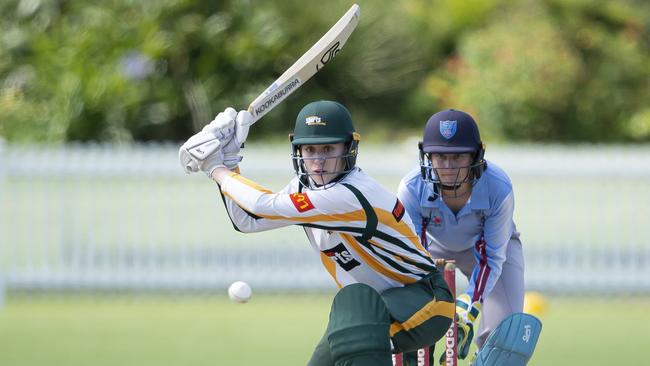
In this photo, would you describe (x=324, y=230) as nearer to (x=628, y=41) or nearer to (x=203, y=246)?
(x=203, y=246)

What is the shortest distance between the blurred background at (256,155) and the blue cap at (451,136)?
2.43m

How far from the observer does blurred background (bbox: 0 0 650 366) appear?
8.66m

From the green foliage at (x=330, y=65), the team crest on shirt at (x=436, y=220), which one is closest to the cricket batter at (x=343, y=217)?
the team crest on shirt at (x=436, y=220)

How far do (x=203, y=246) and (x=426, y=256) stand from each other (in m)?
5.71

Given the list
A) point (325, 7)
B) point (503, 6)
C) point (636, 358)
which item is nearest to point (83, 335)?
point (636, 358)

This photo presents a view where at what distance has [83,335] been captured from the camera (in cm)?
802

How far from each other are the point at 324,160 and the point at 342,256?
35 cm

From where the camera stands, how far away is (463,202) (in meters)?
5.18

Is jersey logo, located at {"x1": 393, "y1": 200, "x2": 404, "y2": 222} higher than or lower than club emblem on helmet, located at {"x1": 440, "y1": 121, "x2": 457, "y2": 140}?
lower

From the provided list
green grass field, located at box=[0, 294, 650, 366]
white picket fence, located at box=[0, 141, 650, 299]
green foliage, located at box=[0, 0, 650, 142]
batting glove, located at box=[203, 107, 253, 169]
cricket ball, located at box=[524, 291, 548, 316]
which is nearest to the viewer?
batting glove, located at box=[203, 107, 253, 169]

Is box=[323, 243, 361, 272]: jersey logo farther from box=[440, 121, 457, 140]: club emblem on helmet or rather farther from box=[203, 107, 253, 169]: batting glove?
box=[440, 121, 457, 140]: club emblem on helmet

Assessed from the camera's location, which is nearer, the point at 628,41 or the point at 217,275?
the point at 217,275

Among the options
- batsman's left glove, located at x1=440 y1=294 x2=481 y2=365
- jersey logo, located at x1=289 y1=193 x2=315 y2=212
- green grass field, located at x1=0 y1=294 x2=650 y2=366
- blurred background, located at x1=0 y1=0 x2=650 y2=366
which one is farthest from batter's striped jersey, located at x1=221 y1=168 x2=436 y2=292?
blurred background, located at x1=0 y1=0 x2=650 y2=366

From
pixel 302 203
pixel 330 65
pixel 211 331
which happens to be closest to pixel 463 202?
pixel 302 203
